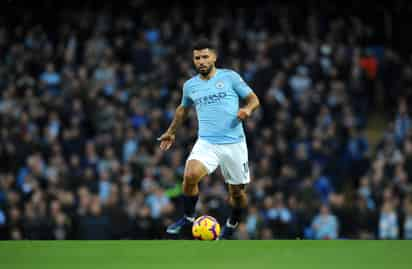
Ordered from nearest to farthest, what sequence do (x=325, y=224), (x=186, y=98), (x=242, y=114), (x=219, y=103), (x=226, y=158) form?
(x=242, y=114), (x=219, y=103), (x=226, y=158), (x=186, y=98), (x=325, y=224)

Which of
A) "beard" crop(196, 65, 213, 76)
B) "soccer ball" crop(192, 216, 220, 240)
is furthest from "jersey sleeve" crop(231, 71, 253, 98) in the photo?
"soccer ball" crop(192, 216, 220, 240)

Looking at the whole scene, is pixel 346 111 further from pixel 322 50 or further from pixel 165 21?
pixel 165 21

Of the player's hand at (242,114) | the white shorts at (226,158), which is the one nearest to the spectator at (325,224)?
the white shorts at (226,158)

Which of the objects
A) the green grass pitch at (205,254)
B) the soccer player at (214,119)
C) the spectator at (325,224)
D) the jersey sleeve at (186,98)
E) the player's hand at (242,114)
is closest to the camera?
the green grass pitch at (205,254)

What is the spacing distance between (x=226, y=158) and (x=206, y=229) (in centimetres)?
83

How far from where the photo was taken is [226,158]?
34.2 ft

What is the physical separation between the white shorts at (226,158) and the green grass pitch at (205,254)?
0.90m

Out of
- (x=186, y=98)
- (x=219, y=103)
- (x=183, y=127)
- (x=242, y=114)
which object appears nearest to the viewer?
(x=242, y=114)

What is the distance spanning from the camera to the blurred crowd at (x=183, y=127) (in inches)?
607

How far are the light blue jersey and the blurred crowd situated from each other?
15.2 feet

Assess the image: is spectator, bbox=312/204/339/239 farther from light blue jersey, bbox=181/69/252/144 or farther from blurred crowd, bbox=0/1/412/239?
light blue jersey, bbox=181/69/252/144

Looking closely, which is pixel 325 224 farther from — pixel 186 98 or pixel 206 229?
pixel 186 98

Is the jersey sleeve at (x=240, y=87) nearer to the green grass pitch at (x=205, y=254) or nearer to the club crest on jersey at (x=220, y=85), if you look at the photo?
the club crest on jersey at (x=220, y=85)

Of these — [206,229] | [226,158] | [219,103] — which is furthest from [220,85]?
[206,229]
